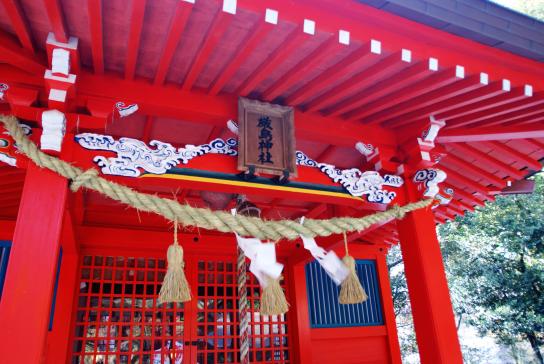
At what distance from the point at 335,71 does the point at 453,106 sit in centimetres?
104

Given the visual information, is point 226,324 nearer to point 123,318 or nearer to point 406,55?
point 123,318

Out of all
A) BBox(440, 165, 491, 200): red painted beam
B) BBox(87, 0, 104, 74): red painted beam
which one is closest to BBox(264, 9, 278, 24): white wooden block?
BBox(87, 0, 104, 74): red painted beam

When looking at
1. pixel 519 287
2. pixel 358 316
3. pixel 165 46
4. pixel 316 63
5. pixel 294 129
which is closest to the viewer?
pixel 165 46

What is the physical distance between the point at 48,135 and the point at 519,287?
1047 centimetres

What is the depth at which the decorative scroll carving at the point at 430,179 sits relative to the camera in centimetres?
322

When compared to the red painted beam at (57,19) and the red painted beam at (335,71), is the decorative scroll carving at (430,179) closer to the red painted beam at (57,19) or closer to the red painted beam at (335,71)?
the red painted beam at (335,71)

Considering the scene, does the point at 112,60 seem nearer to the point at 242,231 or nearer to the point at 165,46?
the point at 165,46

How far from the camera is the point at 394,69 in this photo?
272 centimetres

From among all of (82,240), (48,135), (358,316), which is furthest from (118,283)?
(358,316)

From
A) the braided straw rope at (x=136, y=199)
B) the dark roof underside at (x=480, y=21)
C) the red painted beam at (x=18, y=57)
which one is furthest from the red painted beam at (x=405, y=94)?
the red painted beam at (x=18, y=57)

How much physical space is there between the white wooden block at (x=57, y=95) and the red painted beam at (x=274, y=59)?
1.14m

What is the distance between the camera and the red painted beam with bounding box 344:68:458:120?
266cm

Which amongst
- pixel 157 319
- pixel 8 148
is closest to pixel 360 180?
pixel 8 148

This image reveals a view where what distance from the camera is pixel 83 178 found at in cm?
228
